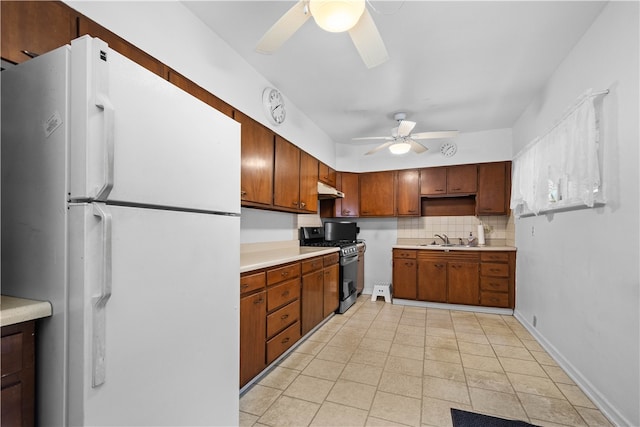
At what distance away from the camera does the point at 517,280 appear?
3.92 m

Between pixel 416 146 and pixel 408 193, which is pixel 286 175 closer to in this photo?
pixel 416 146

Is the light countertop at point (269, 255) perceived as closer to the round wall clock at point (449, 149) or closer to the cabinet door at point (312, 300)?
the cabinet door at point (312, 300)

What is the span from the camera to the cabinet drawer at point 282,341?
235 cm

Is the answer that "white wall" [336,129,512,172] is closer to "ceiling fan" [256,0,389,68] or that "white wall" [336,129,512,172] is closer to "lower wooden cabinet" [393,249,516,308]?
"lower wooden cabinet" [393,249,516,308]

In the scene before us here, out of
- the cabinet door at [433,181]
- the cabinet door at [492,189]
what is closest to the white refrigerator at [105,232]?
the cabinet door at [433,181]

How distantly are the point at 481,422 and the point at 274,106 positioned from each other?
304cm

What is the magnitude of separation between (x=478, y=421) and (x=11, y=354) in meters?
2.29

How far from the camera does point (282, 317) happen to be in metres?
2.53

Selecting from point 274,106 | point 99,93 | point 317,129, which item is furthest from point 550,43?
point 99,93

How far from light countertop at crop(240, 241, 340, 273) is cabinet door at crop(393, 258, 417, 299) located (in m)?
1.20

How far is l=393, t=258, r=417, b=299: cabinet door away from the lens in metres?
4.44

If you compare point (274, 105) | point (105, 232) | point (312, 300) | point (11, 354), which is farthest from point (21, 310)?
point (274, 105)

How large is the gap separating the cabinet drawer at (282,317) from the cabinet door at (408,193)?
107 inches

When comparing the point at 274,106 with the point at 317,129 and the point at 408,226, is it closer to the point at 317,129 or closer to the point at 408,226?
the point at 317,129
